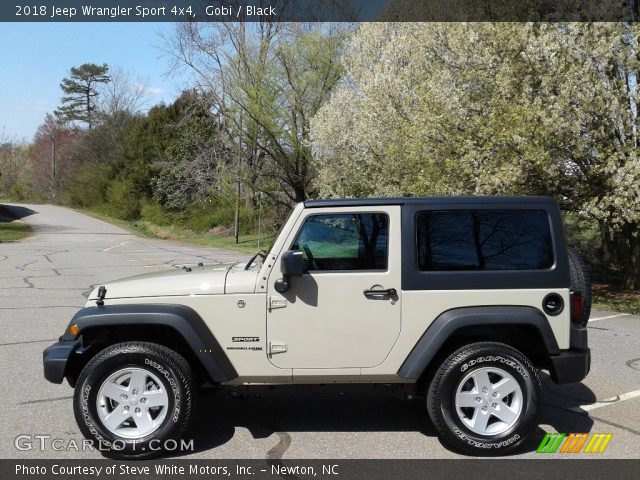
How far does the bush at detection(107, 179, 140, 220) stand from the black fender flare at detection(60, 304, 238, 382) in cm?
4539

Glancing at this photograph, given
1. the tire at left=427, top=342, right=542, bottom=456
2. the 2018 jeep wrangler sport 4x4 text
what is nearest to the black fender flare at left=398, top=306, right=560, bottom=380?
the 2018 jeep wrangler sport 4x4 text

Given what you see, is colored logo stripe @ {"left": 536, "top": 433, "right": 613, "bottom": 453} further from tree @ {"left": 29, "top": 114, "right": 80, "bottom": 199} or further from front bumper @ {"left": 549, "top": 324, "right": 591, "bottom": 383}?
tree @ {"left": 29, "top": 114, "right": 80, "bottom": 199}

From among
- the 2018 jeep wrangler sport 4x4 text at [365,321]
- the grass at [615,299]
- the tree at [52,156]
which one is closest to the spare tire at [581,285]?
the 2018 jeep wrangler sport 4x4 text at [365,321]

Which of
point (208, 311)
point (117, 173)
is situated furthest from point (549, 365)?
point (117, 173)

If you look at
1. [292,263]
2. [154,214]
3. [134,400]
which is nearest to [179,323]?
[134,400]

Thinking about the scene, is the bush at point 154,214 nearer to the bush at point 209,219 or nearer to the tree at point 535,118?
the bush at point 209,219

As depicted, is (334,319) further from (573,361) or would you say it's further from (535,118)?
(535,118)

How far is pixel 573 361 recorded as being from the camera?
450 centimetres

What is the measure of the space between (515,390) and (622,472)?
0.82 metres

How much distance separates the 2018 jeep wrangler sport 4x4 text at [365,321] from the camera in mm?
4406

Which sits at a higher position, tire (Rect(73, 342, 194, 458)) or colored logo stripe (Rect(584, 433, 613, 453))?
tire (Rect(73, 342, 194, 458))

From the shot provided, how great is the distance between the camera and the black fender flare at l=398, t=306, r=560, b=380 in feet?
14.4

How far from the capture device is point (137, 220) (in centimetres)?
4766

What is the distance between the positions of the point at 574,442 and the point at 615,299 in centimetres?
961
